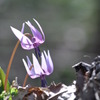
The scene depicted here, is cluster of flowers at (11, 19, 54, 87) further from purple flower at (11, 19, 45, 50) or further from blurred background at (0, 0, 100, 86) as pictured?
blurred background at (0, 0, 100, 86)

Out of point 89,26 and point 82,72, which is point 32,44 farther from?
point 89,26

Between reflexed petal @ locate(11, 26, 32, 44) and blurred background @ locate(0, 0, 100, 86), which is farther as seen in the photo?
blurred background @ locate(0, 0, 100, 86)

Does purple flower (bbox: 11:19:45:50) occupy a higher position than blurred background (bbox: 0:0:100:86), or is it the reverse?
blurred background (bbox: 0:0:100:86)

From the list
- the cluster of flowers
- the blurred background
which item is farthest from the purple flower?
the blurred background

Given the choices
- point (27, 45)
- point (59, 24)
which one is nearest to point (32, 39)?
point (27, 45)

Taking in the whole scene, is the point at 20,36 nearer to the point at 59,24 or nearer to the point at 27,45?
the point at 27,45

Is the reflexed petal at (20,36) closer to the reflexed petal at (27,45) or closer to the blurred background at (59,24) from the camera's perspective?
the reflexed petal at (27,45)

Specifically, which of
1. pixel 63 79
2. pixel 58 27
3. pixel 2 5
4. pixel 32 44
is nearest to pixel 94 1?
pixel 58 27

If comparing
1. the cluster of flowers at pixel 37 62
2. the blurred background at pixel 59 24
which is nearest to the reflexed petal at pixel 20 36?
the cluster of flowers at pixel 37 62

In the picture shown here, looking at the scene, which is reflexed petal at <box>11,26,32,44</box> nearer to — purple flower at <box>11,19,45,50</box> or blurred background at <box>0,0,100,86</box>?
purple flower at <box>11,19,45,50</box>
